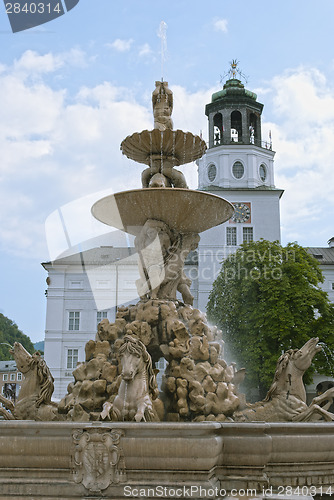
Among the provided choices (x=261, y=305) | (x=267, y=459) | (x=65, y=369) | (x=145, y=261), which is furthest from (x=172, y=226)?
(x=65, y=369)

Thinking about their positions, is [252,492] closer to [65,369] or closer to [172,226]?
[172,226]

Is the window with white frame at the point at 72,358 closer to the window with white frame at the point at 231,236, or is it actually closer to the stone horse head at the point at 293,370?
the window with white frame at the point at 231,236

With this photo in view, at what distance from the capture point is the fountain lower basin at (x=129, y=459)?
15.0ft

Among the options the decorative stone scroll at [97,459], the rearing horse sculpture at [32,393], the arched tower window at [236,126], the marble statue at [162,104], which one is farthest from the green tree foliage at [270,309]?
the arched tower window at [236,126]

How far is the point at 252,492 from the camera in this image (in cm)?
498

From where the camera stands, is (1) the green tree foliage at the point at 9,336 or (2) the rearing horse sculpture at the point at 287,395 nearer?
(2) the rearing horse sculpture at the point at 287,395

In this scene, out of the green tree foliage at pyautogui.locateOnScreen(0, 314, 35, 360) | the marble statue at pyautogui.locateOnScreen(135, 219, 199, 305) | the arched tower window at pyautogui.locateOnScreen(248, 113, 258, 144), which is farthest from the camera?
the green tree foliage at pyautogui.locateOnScreen(0, 314, 35, 360)

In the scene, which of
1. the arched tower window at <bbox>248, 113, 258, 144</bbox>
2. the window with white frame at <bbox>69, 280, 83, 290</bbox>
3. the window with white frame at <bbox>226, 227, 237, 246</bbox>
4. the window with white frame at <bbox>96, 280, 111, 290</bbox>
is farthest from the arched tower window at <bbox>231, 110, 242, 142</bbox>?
the window with white frame at <bbox>96, 280, 111, 290</bbox>

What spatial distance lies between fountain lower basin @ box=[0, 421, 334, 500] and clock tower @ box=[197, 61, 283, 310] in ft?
112

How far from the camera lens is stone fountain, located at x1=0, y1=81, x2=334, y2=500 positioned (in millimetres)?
4582

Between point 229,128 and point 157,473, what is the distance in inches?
1734

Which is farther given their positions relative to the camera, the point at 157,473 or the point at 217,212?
the point at 217,212

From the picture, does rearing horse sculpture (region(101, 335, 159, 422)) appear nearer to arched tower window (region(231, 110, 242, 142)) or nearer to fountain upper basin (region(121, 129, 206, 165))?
fountain upper basin (region(121, 129, 206, 165))

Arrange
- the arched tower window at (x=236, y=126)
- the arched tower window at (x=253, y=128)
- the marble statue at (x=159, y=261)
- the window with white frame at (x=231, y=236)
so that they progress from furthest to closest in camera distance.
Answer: the arched tower window at (x=236, y=126)
the arched tower window at (x=253, y=128)
the window with white frame at (x=231, y=236)
the marble statue at (x=159, y=261)
